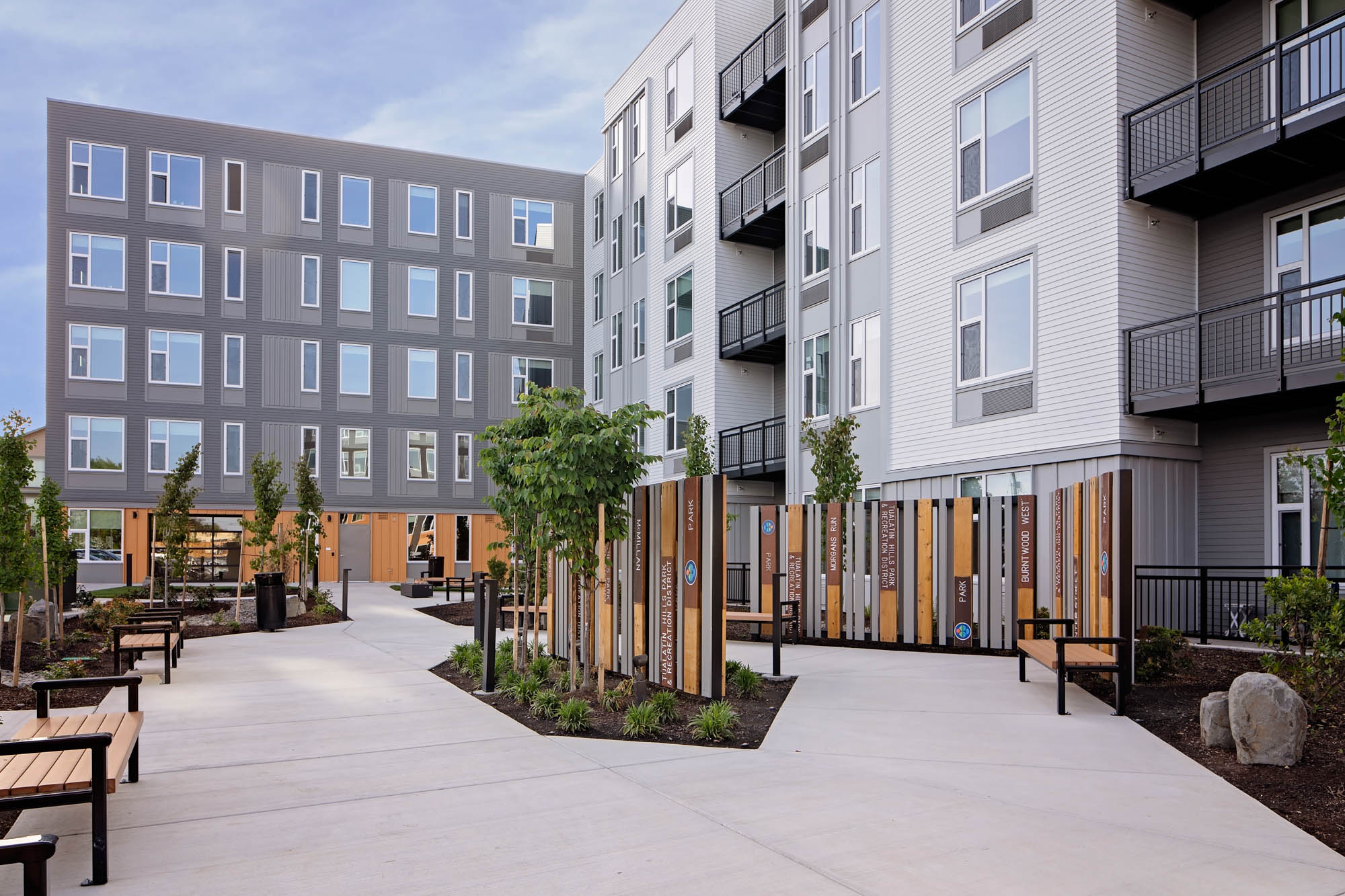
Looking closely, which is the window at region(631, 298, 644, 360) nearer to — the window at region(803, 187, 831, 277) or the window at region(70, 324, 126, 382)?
the window at region(803, 187, 831, 277)

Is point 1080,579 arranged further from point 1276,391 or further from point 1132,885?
point 1132,885

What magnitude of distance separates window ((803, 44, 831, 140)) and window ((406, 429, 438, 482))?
24.6 metres

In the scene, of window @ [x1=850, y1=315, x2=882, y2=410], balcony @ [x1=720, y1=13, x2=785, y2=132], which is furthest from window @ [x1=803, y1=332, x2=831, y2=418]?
balcony @ [x1=720, y1=13, x2=785, y2=132]

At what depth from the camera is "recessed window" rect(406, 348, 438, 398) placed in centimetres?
4319

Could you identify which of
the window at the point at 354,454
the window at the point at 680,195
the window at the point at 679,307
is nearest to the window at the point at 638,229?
the window at the point at 680,195

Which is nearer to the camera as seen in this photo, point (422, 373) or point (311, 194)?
point (311, 194)

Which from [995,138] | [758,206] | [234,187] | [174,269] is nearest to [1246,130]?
[995,138]

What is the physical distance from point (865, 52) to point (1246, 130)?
993 centimetres

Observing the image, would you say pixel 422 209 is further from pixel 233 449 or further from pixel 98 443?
pixel 98 443

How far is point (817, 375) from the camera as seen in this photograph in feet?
77.8

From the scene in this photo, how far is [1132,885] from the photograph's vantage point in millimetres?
4992

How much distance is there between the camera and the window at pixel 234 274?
40.3 meters

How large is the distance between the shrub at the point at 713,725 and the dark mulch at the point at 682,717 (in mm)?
58

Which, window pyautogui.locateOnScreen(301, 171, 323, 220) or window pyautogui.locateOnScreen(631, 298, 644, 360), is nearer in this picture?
window pyautogui.locateOnScreen(631, 298, 644, 360)
